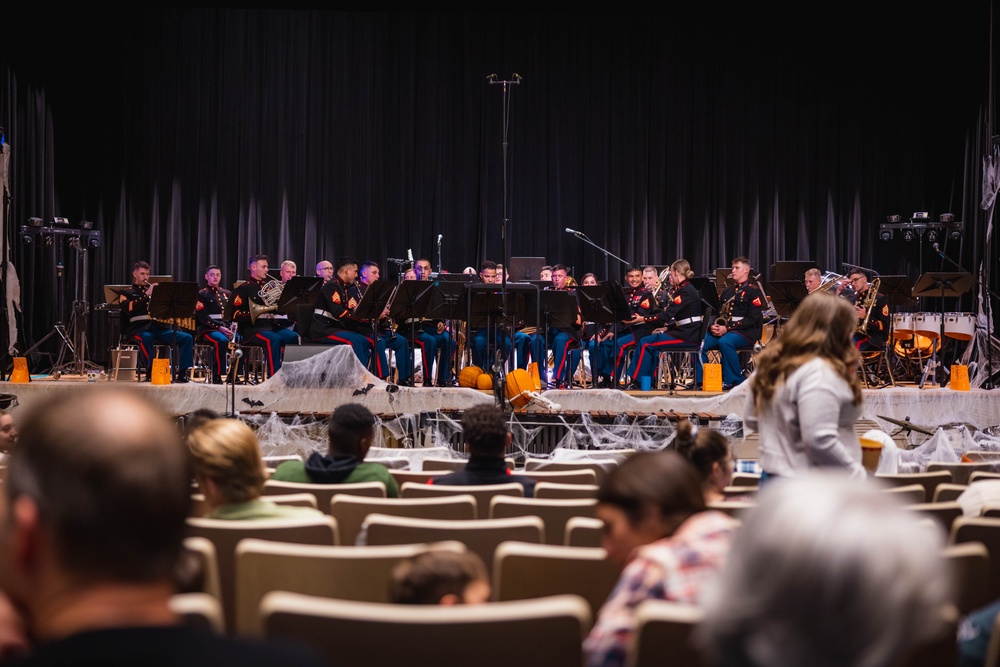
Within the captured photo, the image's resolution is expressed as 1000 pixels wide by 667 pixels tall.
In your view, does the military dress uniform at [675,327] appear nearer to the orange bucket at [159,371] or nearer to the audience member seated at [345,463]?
the orange bucket at [159,371]

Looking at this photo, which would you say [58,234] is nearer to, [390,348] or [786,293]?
[390,348]

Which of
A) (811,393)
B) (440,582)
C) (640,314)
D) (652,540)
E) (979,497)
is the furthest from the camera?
(640,314)

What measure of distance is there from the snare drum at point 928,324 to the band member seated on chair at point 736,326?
6.99 ft

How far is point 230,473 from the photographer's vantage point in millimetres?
2607

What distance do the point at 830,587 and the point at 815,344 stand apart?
217cm

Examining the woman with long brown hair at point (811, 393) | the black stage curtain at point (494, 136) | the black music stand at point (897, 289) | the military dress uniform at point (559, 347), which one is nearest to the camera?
the woman with long brown hair at point (811, 393)

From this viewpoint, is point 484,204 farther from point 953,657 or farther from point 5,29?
point 953,657

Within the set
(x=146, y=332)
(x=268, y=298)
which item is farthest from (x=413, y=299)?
(x=146, y=332)

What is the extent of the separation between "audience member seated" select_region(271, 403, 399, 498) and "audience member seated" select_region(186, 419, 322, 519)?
94cm

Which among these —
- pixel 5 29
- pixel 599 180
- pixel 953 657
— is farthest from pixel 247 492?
pixel 599 180

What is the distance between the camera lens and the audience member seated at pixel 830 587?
1005 millimetres

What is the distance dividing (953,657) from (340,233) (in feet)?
44.8

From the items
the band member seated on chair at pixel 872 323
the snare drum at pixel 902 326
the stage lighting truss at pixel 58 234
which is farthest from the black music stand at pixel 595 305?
the stage lighting truss at pixel 58 234

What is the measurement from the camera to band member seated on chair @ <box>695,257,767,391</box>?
9961mm
